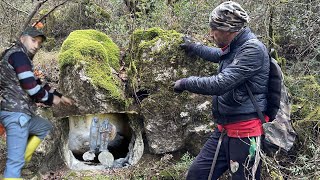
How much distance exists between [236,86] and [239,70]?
167 millimetres

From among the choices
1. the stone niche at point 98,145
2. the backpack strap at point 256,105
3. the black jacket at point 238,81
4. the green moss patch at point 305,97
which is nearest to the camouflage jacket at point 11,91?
the stone niche at point 98,145

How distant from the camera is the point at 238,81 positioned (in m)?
3.24

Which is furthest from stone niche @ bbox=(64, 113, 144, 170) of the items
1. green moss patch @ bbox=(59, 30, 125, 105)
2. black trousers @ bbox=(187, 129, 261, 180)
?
black trousers @ bbox=(187, 129, 261, 180)

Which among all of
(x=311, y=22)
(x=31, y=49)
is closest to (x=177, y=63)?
(x=31, y=49)

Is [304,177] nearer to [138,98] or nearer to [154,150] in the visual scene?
[154,150]

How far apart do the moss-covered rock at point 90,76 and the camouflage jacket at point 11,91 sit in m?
1.16

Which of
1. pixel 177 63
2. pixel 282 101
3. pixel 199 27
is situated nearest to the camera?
pixel 282 101

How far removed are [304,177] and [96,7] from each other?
6.10 metres

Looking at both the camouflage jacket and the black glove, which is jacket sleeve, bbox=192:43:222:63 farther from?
the camouflage jacket

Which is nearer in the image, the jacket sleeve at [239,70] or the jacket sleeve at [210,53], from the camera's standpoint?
the jacket sleeve at [239,70]

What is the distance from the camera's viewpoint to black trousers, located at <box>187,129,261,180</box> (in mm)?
3502

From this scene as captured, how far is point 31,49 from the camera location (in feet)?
12.5

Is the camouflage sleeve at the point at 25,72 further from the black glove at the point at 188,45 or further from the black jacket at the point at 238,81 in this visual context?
the black glove at the point at 188,45

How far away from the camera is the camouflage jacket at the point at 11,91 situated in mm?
3691
